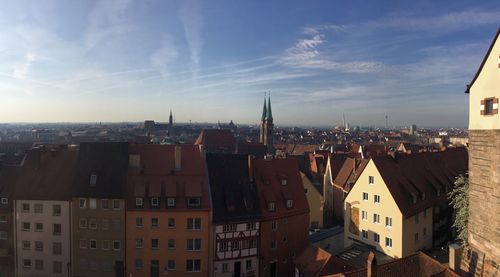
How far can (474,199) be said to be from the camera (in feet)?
54.9

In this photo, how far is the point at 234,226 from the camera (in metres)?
32.7

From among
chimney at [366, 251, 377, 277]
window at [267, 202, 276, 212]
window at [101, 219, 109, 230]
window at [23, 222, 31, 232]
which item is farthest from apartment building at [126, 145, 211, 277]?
chimney at [366, 251, 377, 277]

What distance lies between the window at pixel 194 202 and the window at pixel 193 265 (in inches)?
172

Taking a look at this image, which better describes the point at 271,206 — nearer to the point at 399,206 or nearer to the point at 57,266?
the point at 399,206

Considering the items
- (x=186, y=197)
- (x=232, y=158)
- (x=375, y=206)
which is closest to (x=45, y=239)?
(x=186, y=197)

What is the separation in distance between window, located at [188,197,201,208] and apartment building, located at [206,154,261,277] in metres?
1.29

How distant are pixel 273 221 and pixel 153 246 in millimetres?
10192

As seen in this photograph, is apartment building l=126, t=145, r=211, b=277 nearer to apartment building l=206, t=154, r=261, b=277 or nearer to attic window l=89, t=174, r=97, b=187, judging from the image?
apartment building l=206, t=154, r=261, b=277

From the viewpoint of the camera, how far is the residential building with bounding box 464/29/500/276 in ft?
51.1

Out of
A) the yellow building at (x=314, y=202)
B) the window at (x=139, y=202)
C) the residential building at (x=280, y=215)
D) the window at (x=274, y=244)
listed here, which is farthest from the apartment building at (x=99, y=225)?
the yellow building at (x=314, y=202)

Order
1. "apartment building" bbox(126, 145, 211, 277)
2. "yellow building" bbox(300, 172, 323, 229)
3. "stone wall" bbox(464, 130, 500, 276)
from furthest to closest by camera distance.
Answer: "yellow building" bbox(300, 172, 323, 229) → "apartment building" bbox(126, 145, 211, 277) → "stone wall" bbox(464, 130, 500, 276)

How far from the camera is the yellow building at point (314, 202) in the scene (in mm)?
45344

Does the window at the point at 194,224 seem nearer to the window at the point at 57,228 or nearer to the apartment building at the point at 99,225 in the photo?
the apartment building at the point at 99,225

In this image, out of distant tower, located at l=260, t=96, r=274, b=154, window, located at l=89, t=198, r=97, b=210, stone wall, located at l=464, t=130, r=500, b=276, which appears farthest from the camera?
distant tower, located at l=260, t=96, r=274, b=154
